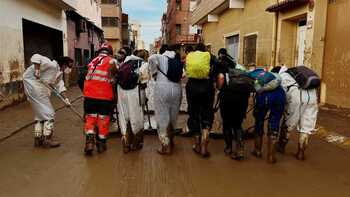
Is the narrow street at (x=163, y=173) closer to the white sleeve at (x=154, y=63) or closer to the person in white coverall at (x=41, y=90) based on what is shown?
the person in white coverall at (x=41, y=90)

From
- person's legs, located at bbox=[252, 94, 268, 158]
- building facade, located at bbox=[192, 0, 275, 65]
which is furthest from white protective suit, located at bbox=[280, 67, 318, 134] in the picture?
building facade, located at bbox=[192, 0, 275, 65]

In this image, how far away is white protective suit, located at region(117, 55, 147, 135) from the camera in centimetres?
528

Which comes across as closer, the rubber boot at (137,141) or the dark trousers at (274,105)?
the dark trousers at (274,105)

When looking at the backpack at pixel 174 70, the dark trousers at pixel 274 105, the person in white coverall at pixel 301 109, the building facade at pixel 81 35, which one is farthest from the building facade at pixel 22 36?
the person in white coverall at pixel 301 109

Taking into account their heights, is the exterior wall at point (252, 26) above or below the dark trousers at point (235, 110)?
above

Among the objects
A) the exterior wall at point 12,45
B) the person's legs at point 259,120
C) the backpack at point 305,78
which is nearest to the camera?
the backpack at point 305,78

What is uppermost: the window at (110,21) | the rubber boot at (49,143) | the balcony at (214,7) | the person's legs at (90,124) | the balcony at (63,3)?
the window at (110,21)

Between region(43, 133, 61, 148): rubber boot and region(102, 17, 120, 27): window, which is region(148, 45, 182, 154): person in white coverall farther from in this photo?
region(102, 17, 120, 27): window

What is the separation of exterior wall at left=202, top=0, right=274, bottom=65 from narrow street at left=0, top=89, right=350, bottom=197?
7100mm

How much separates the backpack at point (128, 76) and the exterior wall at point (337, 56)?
564cm

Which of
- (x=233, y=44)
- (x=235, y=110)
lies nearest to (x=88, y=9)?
(x=233, y=44)

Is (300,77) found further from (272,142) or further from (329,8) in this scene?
(329,8)

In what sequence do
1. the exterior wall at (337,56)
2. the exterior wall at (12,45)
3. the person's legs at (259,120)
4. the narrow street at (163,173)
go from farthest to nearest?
1. the exterior wall at (12,45)
2. the exterior wall at (337,56)
3. the person's legs at (259,120)
4. the narrow street at (163,173)

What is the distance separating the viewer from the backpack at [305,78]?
4.73 meters
